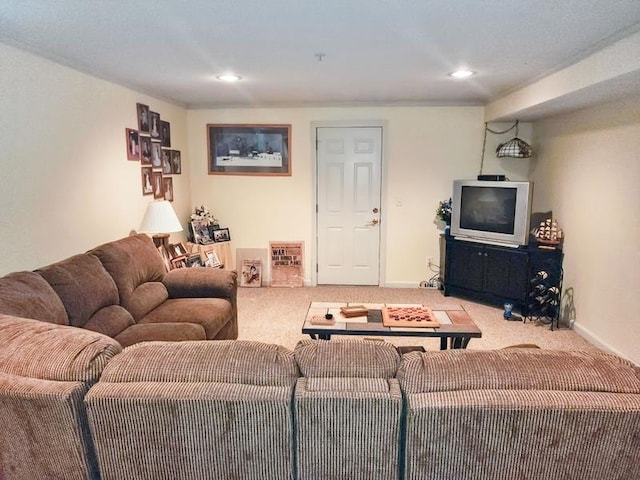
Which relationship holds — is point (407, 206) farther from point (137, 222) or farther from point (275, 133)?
point (137, 222)

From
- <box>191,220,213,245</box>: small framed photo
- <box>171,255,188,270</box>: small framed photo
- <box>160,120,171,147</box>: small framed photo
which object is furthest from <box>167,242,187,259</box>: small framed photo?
<box>160,120,171,147</box>: small framed photo

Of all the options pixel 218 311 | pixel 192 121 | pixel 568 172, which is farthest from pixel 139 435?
pixel 192 121

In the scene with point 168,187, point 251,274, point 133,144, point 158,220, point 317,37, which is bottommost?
point 251,274

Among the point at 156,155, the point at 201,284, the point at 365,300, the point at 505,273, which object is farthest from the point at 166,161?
the point at 505,273

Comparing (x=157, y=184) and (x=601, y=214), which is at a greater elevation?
(x=157, y=184)

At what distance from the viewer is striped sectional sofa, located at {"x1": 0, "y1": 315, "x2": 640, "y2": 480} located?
1224 millimetres

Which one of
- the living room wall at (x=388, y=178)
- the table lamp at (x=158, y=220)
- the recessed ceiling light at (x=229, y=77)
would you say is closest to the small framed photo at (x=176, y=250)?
the table lamp at (x=158, y=220)

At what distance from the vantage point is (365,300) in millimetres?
4887

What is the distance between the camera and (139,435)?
1288 mm

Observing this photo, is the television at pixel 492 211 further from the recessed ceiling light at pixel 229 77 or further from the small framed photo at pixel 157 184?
the small framed photo at pixel 157 184

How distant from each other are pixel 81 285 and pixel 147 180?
71.3 inches

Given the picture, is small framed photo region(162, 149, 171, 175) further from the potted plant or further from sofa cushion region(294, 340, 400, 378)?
sofa cushion region(294, 340, 400, 378)

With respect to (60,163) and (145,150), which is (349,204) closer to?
(145,150)

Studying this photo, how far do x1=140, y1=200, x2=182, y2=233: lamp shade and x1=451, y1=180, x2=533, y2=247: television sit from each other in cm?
299
